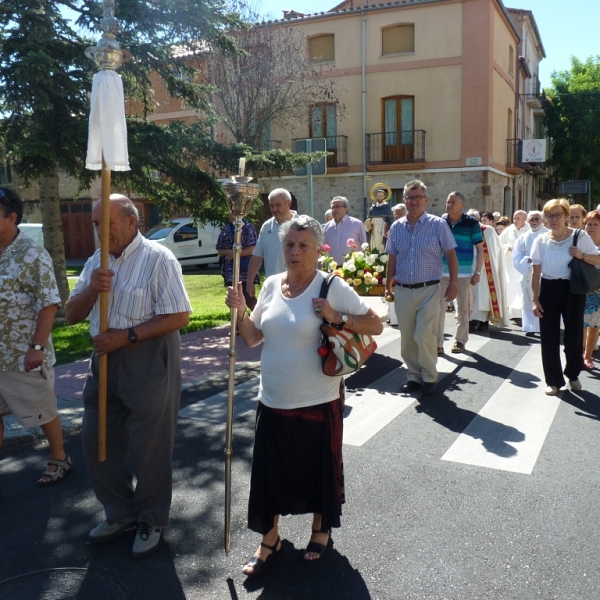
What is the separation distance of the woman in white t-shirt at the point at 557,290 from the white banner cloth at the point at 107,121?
4434 millimetres

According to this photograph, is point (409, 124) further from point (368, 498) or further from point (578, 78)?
point (368, 498)

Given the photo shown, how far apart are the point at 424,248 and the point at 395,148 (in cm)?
2219

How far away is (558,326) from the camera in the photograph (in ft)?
22.0

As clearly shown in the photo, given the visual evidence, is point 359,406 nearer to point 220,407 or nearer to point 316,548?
point 220,407

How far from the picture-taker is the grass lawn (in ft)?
30.1

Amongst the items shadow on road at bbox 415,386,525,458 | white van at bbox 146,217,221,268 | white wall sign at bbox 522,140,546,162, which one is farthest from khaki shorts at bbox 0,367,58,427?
white wall sign at bbox 522,140,546,162

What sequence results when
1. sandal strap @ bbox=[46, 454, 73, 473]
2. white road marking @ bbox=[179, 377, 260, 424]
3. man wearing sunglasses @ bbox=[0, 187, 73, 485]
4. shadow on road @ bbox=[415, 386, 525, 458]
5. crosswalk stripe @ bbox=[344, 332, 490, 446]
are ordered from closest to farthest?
1. man wearing sunglasses @ bbox=[0, 187, 73, 485]
2. sandal strap @ bbox=[46, 454, 73, 473]
3. shadow on road @ bbox=[415, 386, 525, 458]
4. crosswalk stripe @ bbox=[344, 332, 490, 446]
5. white road marking @ bbox=[179, 377, 260, 424]

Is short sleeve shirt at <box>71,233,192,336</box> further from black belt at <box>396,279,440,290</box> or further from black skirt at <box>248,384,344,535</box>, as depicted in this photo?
black belt at <box>396,279,440,290</box>

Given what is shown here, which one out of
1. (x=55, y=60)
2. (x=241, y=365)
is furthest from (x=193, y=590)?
(x=55, y=60)

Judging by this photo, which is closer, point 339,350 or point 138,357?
point 339,350

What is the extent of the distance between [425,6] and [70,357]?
2286cm

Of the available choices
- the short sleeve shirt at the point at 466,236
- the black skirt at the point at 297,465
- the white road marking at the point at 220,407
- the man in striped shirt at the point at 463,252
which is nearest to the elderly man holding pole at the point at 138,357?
the black skirt at the point at 297,465

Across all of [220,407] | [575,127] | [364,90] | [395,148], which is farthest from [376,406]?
[575,127]

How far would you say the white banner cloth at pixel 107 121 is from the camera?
358 centimetres
